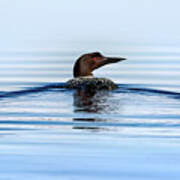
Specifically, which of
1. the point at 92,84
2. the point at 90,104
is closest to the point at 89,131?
the point at 90,104

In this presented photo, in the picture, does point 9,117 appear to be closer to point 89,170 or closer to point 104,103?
point 104,103

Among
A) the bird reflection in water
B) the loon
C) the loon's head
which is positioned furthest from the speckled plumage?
the loon's head

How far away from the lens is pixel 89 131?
7.78 metres

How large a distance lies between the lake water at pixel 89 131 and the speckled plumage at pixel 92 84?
28 cm

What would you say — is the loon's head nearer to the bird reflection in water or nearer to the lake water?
the lake water

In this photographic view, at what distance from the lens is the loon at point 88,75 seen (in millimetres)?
10984

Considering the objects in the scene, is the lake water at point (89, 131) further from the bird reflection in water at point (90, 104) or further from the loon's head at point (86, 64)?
the loon's head at point (86, 64)

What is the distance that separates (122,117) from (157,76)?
5036mm

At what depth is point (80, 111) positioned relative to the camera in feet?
29.3

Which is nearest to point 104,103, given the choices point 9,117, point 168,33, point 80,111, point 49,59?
point 80,111

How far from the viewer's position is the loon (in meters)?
11.0

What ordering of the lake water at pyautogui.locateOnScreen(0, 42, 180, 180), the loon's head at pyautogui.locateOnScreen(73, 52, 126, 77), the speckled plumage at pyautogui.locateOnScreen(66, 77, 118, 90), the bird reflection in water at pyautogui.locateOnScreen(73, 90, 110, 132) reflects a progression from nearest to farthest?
the lake water at pyautogui.locateOnScreen(0, 42, 180, 180) < the bird reflection in water at pyautogui.locateOnScreen(73, 90, 110, 132) < the speckled plumage at pyautogui.locateOnScreen(66, 77, 118, 90) < the loon's head at pyautogui.locateOnScreen(73, 52, 126, 77)

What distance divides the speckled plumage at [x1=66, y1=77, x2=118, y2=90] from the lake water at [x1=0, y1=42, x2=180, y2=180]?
280 millimetres

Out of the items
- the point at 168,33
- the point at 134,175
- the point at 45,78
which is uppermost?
the point at 168,33
